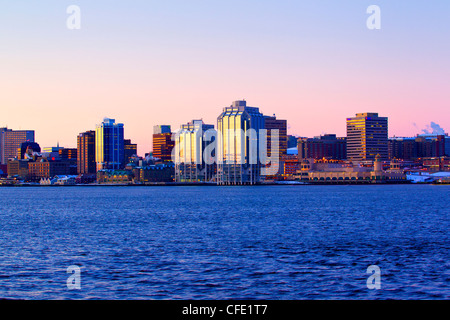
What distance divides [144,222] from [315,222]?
1920 centimetres

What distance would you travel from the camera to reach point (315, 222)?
6488 cm

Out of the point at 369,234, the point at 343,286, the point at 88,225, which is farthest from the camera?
the point at 88,225

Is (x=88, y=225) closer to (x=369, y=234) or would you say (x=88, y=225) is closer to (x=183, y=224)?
(x=183, y=224)

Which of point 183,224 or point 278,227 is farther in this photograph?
point 183,224

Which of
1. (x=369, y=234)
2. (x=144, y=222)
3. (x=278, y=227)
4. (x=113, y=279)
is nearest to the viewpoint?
(x=113, y=279)

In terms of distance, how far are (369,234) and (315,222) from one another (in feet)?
46.9
